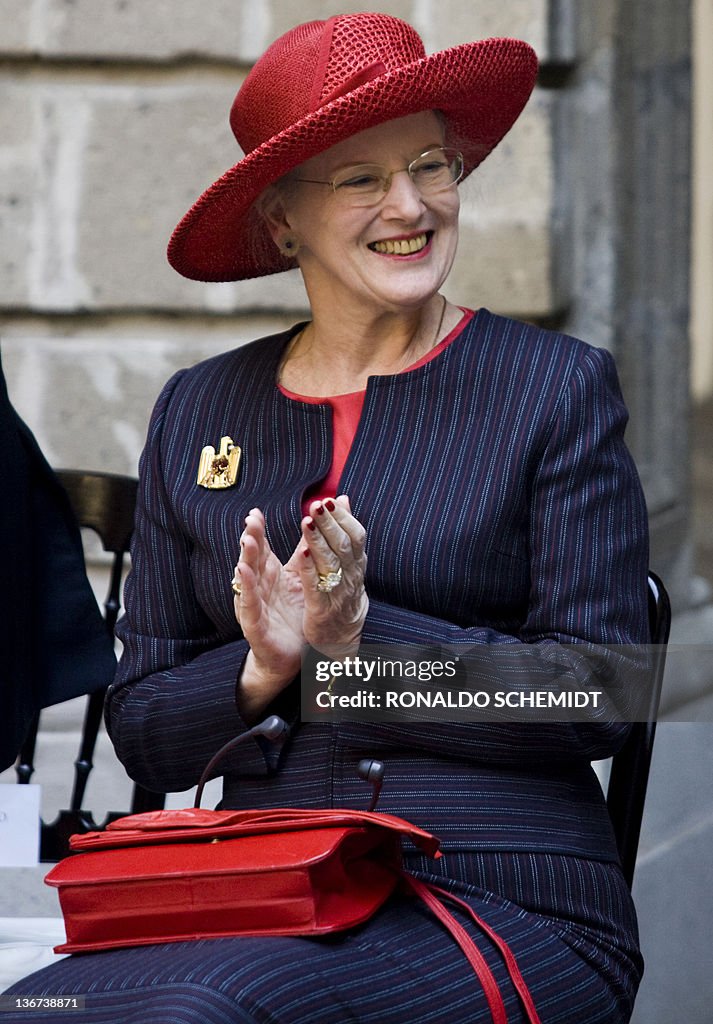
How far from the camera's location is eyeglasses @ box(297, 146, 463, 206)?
2324mm

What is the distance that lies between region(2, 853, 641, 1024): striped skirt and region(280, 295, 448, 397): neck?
77 cm

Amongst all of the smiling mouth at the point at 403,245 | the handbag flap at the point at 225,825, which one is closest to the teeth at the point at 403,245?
the smiling mouth at the point at 403,245

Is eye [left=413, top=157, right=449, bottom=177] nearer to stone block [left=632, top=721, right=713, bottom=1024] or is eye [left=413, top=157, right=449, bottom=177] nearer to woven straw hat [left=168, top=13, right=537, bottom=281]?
woven straw hat [left=168, top=13, right=537, bottom=281]

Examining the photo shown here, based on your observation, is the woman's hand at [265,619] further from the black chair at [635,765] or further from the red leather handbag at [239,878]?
the black chair at [635,765]

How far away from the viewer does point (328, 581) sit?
197cm

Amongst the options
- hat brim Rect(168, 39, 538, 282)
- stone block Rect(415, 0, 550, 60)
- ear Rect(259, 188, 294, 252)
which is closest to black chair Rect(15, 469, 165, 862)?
hat brim Rect(168, 39, 538, 282)

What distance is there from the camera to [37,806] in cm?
224

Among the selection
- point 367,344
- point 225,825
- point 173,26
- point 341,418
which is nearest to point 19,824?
point 225,825

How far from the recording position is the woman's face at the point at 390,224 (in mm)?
2311

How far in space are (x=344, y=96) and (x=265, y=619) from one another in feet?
2.46

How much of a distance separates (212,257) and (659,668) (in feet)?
3.31

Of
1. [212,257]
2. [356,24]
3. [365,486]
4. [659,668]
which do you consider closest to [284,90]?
[356,24]

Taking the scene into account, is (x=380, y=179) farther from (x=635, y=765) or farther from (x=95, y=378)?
(x=95, y=378)

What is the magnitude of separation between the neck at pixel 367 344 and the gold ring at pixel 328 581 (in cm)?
54
